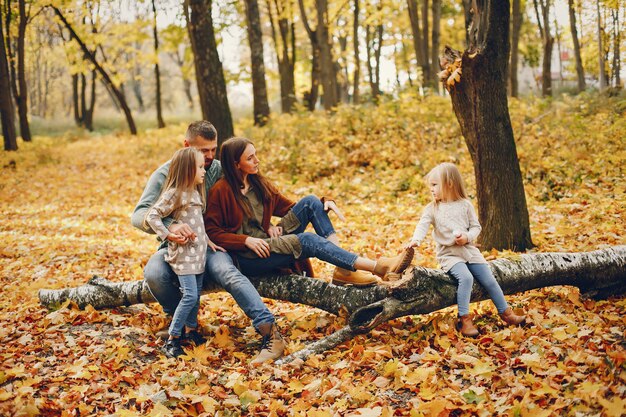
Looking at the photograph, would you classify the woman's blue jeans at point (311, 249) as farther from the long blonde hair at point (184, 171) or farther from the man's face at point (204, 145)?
the man's face at point (204, 145)

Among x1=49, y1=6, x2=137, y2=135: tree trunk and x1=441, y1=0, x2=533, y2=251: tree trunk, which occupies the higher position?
x1=49, y1=6, x2=137, y2=135: tree trunk

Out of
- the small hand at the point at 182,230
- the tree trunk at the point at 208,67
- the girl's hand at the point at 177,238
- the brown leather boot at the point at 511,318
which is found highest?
the tree trunk at the point at 208,67

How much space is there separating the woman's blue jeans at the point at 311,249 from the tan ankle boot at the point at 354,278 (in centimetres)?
8

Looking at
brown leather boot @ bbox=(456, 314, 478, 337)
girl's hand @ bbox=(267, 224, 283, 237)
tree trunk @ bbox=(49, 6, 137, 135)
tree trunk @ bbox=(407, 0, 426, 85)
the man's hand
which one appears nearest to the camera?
brown leather boot @ bbox=(456, 314, 478, 337)

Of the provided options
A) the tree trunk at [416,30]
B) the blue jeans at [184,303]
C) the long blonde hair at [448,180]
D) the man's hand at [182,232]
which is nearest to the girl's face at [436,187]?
the long blonde hair at [448,180]

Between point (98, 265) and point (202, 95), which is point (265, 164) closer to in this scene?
point (202, 95)

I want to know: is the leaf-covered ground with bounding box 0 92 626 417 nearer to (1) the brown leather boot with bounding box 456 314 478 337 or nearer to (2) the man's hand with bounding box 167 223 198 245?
(1) the brown leather boot with bounding box 456 314 478 337

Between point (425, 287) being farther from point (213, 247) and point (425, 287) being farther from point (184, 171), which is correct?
point (184, 171)

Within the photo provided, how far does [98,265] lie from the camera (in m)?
7.00

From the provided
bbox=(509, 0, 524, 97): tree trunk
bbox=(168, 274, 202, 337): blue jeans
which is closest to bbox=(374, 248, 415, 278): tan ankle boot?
bbox=(168, 274, 202, 337): blue jeans

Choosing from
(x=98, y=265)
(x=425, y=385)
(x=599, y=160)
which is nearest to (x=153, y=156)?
(x=98, y=265)

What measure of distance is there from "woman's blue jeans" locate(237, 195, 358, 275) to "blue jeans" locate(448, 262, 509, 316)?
863 mm

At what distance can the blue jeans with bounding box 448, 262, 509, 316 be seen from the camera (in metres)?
4.04

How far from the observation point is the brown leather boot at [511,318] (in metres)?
4.00
